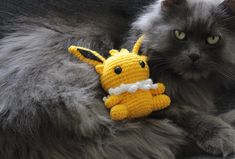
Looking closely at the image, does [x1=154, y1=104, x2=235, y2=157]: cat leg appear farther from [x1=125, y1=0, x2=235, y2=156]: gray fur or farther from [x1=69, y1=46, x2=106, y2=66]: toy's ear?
[x1=69, y1=46, x2=106, y2=66]: toy's ear

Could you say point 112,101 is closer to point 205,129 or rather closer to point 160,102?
point 160,102

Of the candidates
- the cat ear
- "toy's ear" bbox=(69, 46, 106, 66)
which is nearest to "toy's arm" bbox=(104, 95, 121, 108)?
"toy's ear" bbox=(69, 46, 106, 66)

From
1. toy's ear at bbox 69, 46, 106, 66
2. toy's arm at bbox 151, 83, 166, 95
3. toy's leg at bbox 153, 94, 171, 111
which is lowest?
toy's leg at bbox 153, 94, 171, 111

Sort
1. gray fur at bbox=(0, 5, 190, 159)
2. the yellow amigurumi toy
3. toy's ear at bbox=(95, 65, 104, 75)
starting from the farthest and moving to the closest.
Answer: toy's ear at bbox=(95, 65, 104, 75) < the yellow amigurumi toy < gray fur at bbox=(0, 5, 190, 159)

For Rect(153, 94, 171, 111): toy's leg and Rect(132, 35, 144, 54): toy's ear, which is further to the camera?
Rect(132, 35, 144, 54): toy's ear

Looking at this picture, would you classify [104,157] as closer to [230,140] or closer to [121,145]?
[121,145]

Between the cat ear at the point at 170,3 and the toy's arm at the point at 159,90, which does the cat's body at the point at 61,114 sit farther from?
the cat ear at the point at 170,3

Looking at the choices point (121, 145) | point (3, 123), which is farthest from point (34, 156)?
point (121, 145)

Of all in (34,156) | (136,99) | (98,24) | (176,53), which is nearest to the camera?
(34,156)
